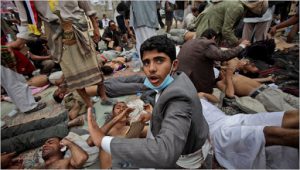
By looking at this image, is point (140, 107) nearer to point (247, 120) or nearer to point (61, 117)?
point (61, 117)

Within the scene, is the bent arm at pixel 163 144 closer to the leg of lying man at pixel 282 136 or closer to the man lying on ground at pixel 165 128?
the man lying on ground at pixel 165 128

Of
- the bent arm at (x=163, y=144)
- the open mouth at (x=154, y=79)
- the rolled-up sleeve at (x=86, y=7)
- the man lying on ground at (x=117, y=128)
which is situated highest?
the rolled-up sleeve at (x=86, y=7)

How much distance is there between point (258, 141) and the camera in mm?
1581

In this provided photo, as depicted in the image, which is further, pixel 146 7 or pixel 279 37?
pixel 279 37

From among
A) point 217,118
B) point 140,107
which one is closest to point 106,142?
point 217,118

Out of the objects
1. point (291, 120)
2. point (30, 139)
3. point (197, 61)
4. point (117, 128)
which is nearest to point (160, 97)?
point (291, 120)

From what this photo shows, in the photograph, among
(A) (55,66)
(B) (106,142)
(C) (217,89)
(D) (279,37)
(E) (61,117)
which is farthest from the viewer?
(D) (279,37)

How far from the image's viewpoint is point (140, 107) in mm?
2988

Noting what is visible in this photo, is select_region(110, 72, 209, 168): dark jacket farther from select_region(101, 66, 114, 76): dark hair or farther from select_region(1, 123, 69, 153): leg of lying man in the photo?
select_region(101, 66, 114, 76): dark hair

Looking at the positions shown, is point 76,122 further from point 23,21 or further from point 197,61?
point 197,61

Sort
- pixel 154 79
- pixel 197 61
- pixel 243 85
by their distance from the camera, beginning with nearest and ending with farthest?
pixel 154 79
pixel 197 61
pixel 243 85

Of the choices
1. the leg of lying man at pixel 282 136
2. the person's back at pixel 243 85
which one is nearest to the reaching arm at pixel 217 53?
the person's back at pixel 243 85

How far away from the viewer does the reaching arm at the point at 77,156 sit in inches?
83.3

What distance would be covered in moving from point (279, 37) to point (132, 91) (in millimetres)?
4738
